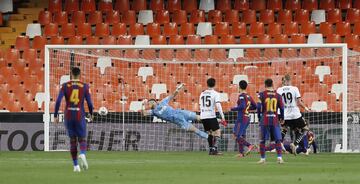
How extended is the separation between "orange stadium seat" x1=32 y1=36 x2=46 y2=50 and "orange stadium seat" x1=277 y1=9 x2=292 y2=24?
7.67 meters

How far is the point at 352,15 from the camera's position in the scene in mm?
32719

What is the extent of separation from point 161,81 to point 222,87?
1.76 m

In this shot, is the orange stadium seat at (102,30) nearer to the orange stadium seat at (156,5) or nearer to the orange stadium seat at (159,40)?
the orange stadium seat at (159,40)

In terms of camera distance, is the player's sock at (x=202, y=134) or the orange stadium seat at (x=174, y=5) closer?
the player's sock at (x=202, y=134)

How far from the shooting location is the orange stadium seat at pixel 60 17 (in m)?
33.8

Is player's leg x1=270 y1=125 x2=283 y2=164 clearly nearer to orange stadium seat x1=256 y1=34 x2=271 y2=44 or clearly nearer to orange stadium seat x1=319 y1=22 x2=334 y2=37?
orange stadium seat x1=256 y1=34 x2=271 y2=44

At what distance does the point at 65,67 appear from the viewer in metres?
29.0

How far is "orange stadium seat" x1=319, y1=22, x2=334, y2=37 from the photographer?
31916 mm

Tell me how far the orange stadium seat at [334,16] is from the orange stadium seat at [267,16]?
1799 mm

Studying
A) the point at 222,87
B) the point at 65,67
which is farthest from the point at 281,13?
the point at 65,67

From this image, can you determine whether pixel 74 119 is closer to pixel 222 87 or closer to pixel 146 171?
pixel 146 171

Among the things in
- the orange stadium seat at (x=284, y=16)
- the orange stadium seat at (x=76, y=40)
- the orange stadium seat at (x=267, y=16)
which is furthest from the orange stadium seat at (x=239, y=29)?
the orange stadium seat at (x=76, y=40)

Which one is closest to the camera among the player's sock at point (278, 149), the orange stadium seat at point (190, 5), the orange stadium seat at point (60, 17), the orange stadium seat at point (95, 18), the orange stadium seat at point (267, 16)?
the player's sock at point (278, 149)

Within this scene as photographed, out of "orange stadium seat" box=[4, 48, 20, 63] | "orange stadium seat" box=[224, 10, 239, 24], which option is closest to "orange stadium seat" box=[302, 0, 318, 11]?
"orange stadium seat" box=[224, 10, 239, 24]
